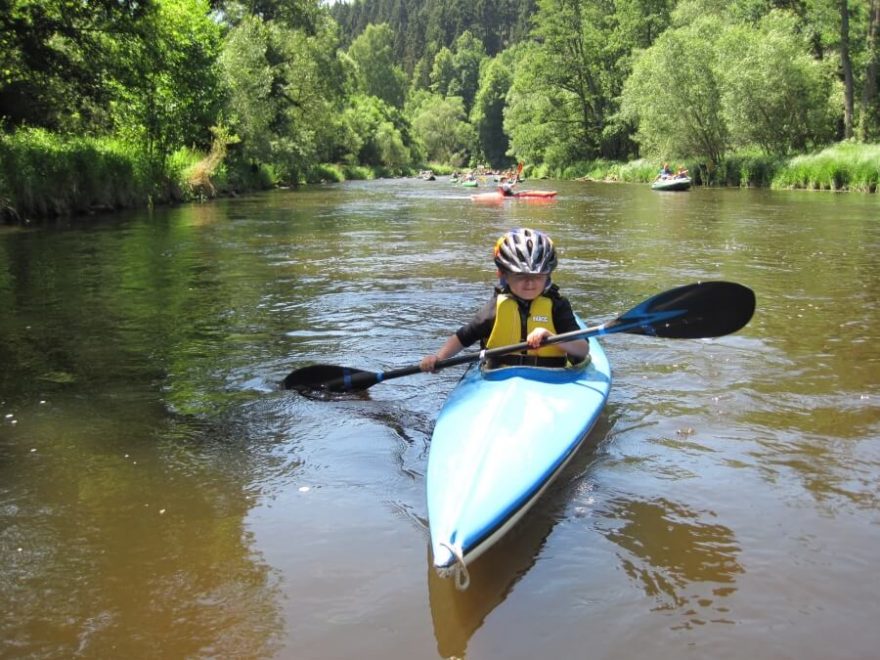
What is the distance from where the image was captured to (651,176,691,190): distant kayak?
2966 cm

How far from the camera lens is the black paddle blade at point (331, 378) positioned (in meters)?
5.28

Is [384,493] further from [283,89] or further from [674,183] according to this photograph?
[283,89]

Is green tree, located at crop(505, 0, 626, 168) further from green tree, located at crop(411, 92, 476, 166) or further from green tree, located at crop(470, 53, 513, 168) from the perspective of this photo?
green tree, located at crop(411, 92, 476, 166)

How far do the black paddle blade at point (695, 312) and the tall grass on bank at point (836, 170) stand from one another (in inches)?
923

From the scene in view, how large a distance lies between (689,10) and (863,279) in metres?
40.4

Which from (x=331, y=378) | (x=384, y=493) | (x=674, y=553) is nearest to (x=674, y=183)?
(x=331, y=378)

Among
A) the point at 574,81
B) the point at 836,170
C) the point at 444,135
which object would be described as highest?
the point at 574,81

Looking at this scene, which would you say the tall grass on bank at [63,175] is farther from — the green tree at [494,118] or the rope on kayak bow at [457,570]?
the green tree at [494,118]

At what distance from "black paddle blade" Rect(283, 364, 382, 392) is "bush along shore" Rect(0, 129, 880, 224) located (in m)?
14.4

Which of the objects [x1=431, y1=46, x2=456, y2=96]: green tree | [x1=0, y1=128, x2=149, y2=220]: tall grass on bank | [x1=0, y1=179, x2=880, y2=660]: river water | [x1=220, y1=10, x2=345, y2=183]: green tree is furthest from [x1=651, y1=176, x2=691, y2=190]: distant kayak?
[x1=431, y1=46, x2=456, y2=96]: green tree

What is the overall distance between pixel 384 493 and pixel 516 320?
128 cm

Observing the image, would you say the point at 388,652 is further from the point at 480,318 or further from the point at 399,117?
the point at 399,117

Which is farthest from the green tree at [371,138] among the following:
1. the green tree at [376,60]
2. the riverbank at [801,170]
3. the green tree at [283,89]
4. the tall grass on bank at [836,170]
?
the tall grass on bank at [836,170]

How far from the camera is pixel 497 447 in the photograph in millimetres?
3332
